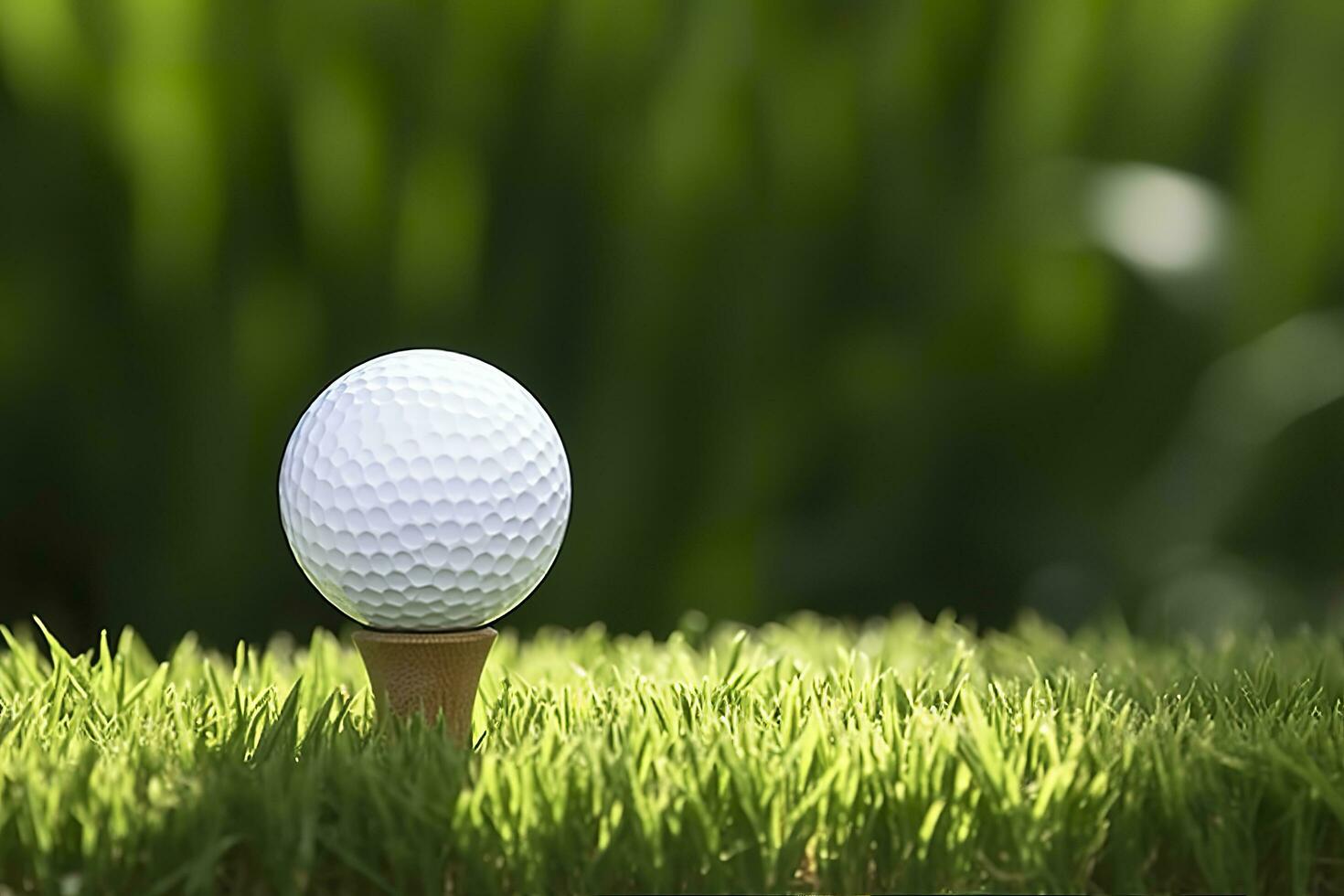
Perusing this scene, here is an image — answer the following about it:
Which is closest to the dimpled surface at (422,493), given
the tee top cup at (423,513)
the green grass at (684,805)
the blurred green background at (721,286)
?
the tee top cup at (423,513)

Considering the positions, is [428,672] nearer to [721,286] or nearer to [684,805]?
[684,805]

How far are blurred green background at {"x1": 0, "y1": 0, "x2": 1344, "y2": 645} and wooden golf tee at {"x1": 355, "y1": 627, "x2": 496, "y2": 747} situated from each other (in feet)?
6.32

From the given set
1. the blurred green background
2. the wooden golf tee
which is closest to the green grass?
the wooden golf tee

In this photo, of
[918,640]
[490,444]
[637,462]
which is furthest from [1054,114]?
[490,444]

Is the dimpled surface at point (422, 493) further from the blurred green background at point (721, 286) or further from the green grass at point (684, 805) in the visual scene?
the blurred green background at point (721, 286)

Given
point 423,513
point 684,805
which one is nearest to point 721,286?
point 423,513

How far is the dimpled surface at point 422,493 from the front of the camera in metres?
1.49

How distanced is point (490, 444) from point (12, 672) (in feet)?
2.44

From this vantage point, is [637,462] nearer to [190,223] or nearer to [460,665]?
[190,223]

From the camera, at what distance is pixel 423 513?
1495 millimetres

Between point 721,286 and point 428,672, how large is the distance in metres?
2.11

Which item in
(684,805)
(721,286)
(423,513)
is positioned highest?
(721,286)

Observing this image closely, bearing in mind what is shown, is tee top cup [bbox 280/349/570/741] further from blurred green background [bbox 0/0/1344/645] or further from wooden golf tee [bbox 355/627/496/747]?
blurred green background [bbox 0/0/1344/645]

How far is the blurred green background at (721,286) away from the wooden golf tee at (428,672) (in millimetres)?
1925
